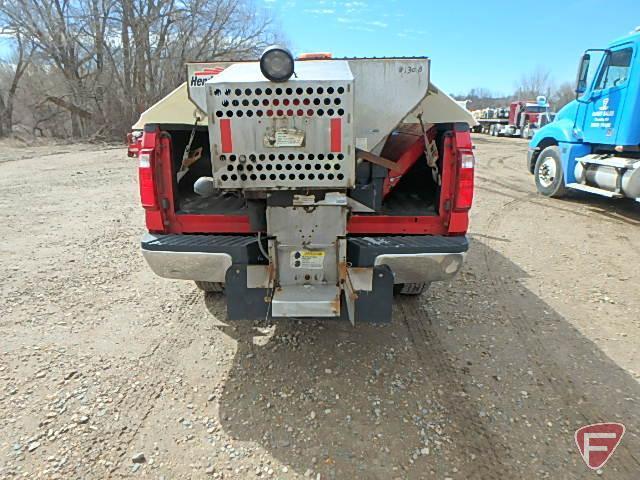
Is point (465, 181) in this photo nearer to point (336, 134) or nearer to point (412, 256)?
point (412, 256)

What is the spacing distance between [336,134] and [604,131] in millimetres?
7485

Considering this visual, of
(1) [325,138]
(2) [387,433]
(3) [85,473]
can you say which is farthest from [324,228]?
(3) [85,473]

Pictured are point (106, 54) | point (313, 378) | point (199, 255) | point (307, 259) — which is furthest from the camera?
point (106, 54)

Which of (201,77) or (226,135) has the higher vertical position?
(201,77)

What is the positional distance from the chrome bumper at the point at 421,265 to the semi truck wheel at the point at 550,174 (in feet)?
24.3

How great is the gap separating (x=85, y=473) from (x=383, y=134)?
2.51 meters

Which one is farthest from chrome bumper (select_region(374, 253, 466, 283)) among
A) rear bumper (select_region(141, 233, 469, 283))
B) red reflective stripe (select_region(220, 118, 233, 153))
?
red reflective stripe (select_region(220, 118, 233, 153))

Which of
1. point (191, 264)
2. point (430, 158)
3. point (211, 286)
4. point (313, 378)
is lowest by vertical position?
point (313, 378)

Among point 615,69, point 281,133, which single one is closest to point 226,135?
point 281,133

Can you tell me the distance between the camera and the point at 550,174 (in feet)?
30.5

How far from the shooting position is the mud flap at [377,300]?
2.76 metres

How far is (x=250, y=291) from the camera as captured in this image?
2.75 meters

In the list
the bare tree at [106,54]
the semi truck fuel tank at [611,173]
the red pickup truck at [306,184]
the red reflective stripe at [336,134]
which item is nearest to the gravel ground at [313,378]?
the red pickup truck at [306,184]

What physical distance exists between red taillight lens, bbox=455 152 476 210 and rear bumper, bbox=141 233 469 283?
0.84 ft
